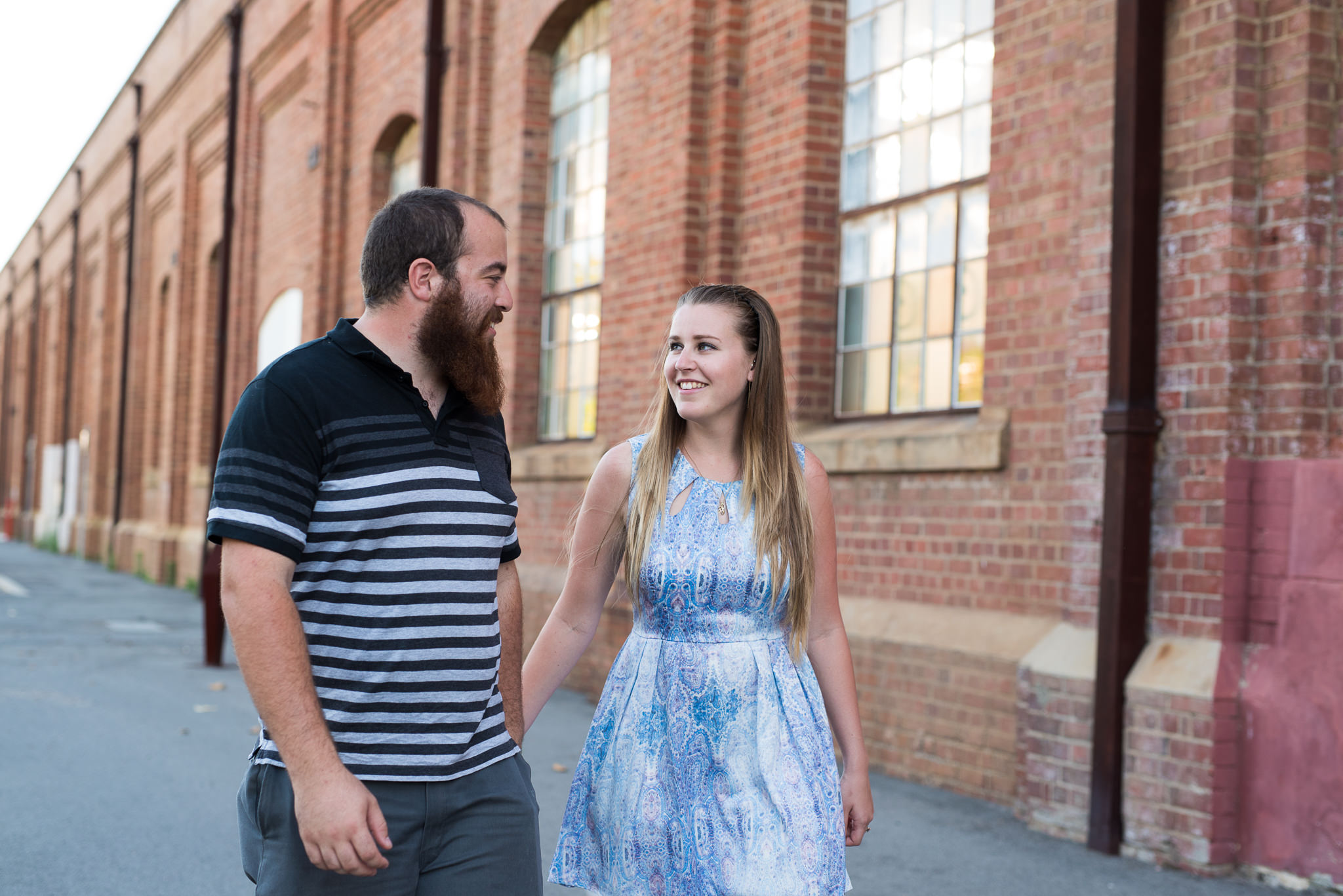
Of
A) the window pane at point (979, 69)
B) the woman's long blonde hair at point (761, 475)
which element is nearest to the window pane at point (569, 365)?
the window pane at point (979, 69)

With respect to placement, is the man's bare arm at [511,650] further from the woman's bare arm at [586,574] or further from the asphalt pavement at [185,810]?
the asphalt pavement at [185,810]

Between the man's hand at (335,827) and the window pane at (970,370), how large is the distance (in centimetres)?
548

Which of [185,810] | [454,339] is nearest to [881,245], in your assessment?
[185,810]

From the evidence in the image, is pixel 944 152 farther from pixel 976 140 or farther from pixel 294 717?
pixel 294 717

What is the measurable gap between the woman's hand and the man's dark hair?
1.43m

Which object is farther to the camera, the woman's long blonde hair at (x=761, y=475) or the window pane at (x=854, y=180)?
the window pane at (x=854, y=180)

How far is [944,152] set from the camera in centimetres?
756

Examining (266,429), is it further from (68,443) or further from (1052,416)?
(68,443)

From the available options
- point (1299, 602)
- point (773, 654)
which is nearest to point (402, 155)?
point (1299, 602)

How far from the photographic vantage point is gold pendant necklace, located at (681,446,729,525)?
3.05m

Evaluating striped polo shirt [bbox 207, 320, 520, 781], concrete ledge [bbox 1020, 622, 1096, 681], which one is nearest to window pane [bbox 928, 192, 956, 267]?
concrete ledge [bbox 1020, 622, 1096, 681]

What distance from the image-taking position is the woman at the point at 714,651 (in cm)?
282

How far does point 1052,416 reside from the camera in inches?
254

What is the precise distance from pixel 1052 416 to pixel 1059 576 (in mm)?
765
